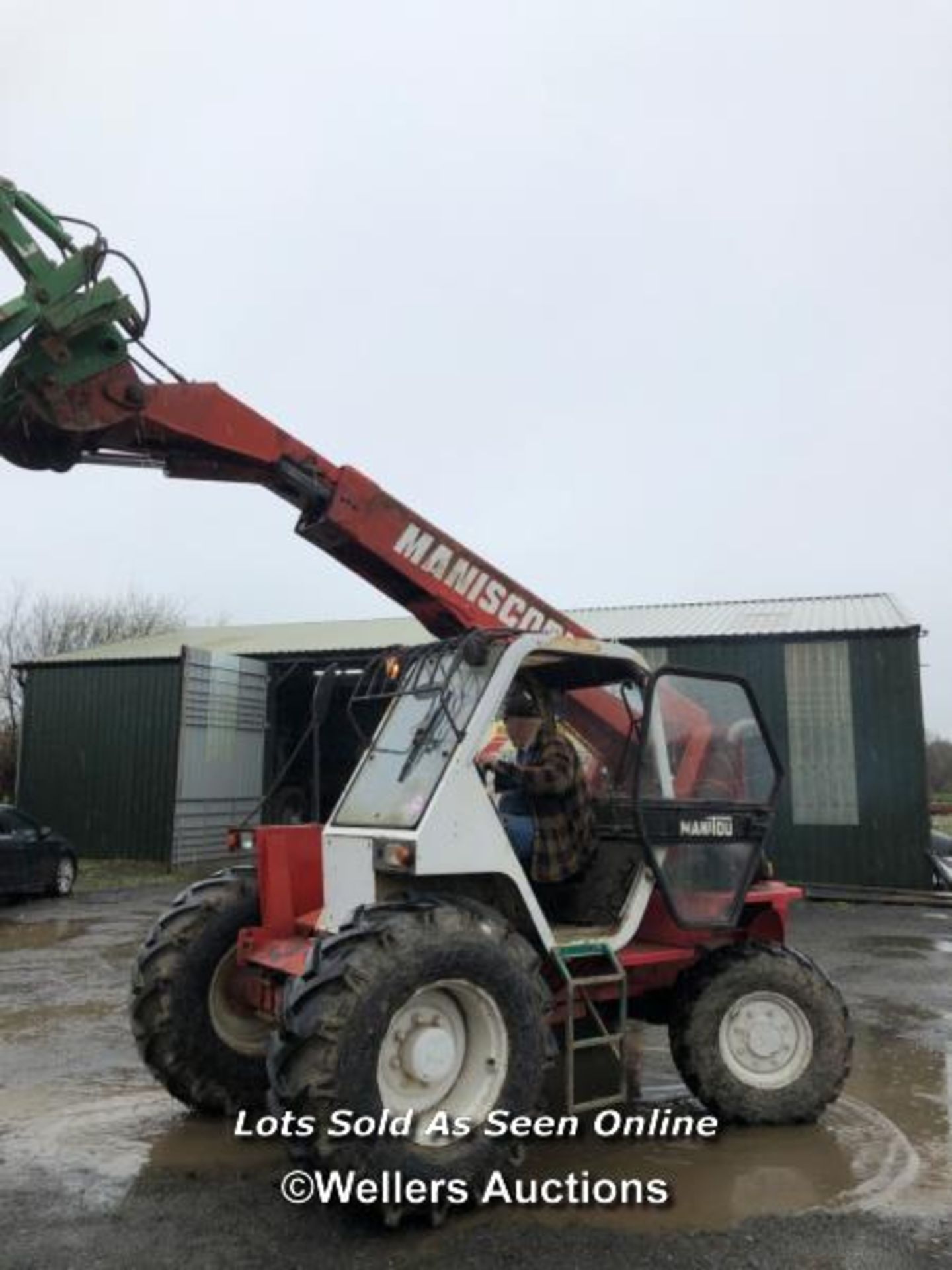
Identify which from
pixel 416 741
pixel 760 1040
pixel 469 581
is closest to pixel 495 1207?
pixel 760 1040

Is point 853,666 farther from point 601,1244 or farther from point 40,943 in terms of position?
point 601,1244

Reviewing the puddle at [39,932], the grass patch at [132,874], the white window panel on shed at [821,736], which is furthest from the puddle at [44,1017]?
the white window panel on shed at [821,736]

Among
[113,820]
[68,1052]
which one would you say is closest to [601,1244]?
[68,1052]

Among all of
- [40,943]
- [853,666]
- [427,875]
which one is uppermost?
[853,666]

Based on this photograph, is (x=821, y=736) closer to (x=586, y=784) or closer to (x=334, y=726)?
(x=334, y=726)

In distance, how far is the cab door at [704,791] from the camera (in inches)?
204

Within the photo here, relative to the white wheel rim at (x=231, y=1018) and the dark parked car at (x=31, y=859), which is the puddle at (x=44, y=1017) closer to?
the white wheel rim at (x=231, y=1018)

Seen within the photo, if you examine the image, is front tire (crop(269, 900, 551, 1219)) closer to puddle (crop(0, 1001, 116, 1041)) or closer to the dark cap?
the dark cap

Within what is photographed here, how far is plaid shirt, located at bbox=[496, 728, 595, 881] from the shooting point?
16.8ft

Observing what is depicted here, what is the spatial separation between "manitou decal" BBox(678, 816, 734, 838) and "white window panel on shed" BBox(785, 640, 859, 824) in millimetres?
12341

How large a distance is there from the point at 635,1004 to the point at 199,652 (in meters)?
15.3

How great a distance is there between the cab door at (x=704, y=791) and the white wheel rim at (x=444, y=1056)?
127 cm

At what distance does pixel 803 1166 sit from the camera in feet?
15.4

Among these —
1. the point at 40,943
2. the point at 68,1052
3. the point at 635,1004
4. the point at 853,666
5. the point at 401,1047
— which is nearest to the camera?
the point at 401,1047
